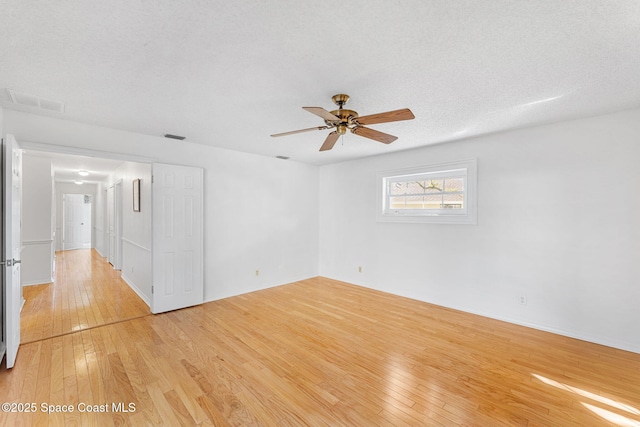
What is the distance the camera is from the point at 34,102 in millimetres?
2656

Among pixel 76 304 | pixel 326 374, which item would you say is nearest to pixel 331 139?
pixel 326 374

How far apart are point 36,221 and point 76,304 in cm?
235

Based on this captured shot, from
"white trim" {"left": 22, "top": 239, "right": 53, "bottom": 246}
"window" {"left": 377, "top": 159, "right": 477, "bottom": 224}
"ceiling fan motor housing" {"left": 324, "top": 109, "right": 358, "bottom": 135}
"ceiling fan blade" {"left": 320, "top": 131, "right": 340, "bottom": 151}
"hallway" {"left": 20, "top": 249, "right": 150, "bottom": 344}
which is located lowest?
"hallway" {"left": 20, "top": 249, "right": 150, "bottom": 344}

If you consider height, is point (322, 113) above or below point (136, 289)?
above

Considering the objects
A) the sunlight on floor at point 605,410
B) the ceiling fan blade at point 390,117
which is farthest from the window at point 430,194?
the ceiling fan blade at point 390,117

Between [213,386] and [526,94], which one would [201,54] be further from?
[526,94]

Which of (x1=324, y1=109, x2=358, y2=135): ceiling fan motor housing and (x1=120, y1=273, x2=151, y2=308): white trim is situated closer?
(x1=324, y1=109, x2=358, y2=135): ceiling fan motor housing

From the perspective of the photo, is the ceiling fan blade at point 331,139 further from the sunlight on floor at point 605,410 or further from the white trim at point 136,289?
the white trim at point 136,289

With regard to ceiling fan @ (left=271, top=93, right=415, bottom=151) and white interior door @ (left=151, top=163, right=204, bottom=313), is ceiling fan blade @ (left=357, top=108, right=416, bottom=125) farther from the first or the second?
white interior door @ (left=151, top=163, right=204, bottom=313)

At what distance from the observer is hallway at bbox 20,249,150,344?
3328 mm

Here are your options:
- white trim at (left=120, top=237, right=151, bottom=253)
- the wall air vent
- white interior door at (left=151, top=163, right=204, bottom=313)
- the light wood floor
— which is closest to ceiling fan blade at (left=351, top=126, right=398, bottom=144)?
the light wood floor

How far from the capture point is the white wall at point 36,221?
5.08 metres

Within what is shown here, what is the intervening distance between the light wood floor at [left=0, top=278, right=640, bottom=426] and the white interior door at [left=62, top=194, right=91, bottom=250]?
884cm

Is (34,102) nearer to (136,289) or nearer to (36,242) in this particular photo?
(136,289)
